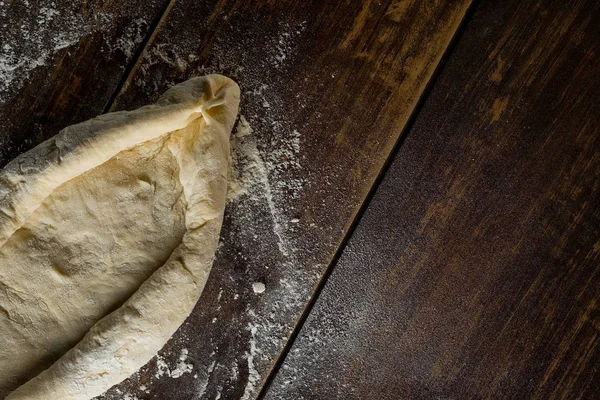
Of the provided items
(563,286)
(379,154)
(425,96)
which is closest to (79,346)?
(379,154)

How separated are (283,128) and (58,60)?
2.04 ft

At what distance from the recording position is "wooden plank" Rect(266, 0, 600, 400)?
50.6 inches

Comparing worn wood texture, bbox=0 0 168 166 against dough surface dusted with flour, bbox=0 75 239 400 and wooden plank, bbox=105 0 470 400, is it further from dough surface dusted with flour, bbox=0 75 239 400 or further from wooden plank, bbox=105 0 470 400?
dough surface dusted with flour, bbox=0 75 239 400

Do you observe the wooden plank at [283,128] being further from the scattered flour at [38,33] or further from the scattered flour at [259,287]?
the scattered flour at [38,33]

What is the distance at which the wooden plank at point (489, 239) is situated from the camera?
1284 millimetres

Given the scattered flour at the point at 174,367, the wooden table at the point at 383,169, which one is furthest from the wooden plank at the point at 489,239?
the scattered flour at the point at 174,367

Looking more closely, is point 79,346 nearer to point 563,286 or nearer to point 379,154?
point 379,154

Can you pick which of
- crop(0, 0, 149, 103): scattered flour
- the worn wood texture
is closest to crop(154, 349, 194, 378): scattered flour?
the worn wood texture

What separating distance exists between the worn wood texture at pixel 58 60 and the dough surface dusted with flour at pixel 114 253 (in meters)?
0.20

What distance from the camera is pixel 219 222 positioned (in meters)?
1.17

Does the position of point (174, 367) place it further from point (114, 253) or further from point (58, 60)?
point (58, 60)

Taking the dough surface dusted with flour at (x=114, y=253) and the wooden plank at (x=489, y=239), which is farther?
the wooden plank at (x=489, y=239)

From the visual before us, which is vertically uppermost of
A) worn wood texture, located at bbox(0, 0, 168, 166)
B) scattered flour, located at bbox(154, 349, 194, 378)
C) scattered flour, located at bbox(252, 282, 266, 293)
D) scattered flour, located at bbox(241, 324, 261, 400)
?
worn wood texture, located at bbox(0, 0, 168, 166)

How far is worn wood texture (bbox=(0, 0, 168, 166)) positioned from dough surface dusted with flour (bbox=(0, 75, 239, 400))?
0.66ft
